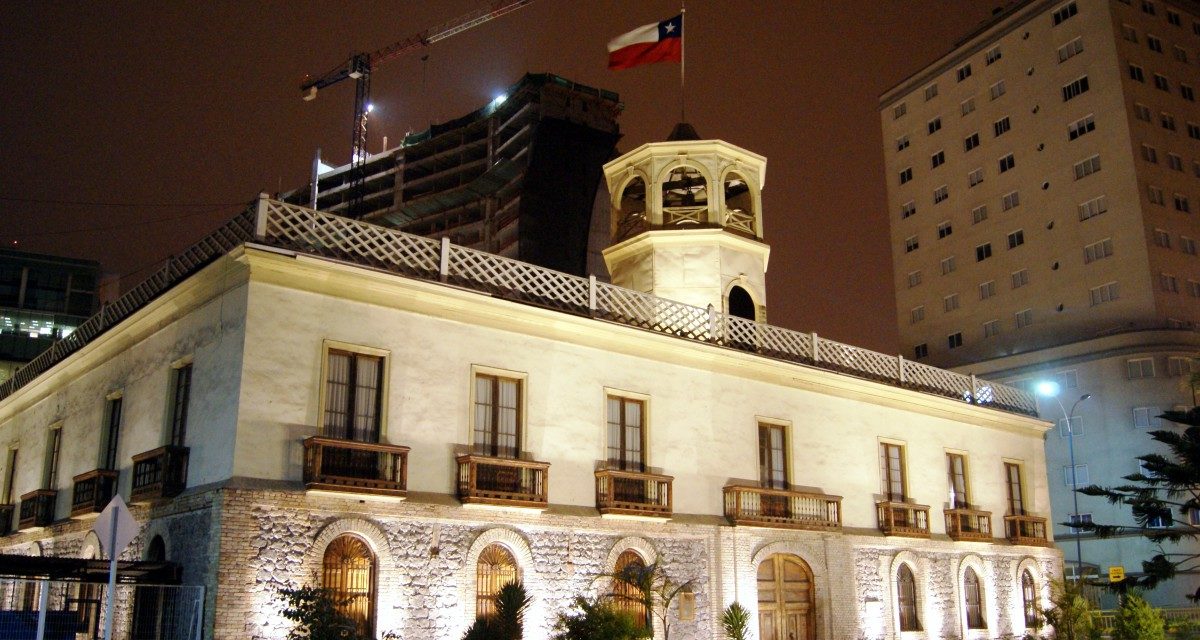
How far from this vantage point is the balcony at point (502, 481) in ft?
67.9

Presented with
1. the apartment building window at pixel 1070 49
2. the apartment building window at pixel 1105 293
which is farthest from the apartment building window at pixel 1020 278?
the apartment building window at pixel 1070 49

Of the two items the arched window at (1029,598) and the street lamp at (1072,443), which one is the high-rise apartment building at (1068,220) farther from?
the arched window at (1029,598)

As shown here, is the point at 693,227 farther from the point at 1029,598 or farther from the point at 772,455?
the point at 1029,598

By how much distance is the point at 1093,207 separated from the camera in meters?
55.1

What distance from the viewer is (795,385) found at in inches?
1117

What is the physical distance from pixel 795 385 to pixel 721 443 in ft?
11.3

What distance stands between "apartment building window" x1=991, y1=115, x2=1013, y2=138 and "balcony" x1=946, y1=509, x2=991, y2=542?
36684 millimetres

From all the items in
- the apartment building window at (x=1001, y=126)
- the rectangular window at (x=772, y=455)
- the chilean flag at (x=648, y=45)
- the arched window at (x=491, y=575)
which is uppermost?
the apartment building window at (x=1001, y=126)

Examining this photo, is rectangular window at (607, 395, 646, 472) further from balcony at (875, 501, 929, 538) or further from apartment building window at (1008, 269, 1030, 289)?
apartment building window at (1008, 269, 1030, 289)

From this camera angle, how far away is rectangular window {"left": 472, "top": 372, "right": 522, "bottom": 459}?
21.8 m

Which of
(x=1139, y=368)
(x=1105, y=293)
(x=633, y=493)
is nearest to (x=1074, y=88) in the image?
(x=1105, y=293)

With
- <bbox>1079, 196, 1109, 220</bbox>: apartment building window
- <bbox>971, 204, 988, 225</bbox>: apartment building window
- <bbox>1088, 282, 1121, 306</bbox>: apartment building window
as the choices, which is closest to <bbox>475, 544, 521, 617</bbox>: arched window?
<bbox>1088, 282, 1121, 306</bbox>: apartment building window

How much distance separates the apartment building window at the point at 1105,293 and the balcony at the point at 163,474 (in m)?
47.6

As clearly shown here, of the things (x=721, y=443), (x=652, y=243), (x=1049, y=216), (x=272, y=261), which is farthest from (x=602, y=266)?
(x=272, y=261)
